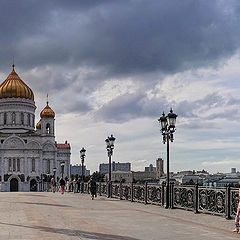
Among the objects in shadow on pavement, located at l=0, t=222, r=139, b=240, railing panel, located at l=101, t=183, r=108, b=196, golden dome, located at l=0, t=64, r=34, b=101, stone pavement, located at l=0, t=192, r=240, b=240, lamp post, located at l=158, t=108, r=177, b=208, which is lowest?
railing panel, located at l=101, t=183, r=108, b=196

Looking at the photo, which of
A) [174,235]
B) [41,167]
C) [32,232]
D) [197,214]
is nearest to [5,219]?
[32,232]

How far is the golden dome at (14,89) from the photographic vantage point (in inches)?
3893

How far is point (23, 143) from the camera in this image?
97.7m

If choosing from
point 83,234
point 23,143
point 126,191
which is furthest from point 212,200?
point 23,143

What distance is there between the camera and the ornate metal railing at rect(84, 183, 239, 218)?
17.7 metres

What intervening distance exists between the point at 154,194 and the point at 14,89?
77783mm

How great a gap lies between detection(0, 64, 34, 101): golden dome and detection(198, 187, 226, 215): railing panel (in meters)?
82.8

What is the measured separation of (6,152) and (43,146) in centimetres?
744

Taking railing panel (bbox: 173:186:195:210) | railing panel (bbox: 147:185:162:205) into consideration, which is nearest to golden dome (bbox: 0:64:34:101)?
railing panel (bbox: 147:185:162:205)

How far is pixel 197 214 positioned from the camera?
1961cm

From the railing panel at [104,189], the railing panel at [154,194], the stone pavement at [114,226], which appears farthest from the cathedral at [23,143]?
the stone pavement at [114,226]

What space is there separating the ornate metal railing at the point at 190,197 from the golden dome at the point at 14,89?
7196cm

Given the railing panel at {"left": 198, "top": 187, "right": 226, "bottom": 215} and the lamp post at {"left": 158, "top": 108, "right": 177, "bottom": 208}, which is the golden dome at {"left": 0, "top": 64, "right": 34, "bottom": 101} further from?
the railing panel at {"left": 198, "top": 187, "right": 226, "bottom": 215}

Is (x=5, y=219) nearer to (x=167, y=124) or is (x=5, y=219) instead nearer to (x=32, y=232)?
(x=32, y=232)
